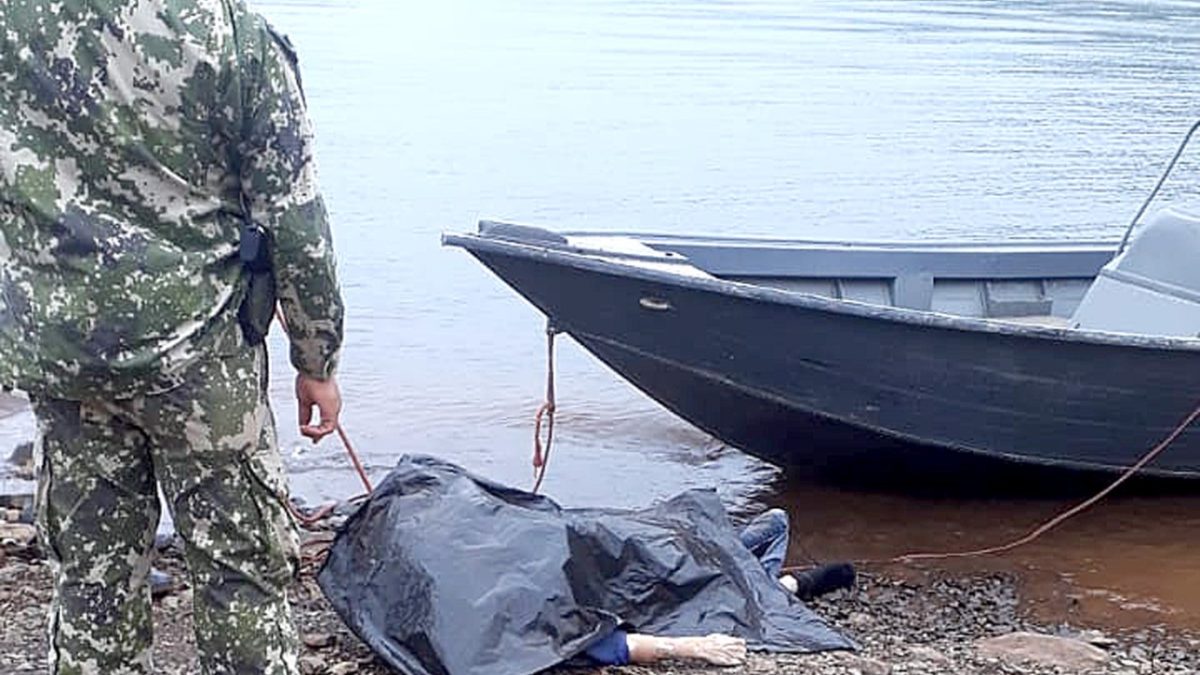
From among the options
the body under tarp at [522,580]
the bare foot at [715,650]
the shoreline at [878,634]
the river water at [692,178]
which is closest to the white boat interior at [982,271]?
the river water at [692,178]

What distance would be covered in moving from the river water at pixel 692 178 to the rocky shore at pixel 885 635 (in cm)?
31

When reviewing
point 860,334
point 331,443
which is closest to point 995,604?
point 860,334

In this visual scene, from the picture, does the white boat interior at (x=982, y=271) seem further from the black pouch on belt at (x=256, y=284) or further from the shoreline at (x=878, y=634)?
the black pouch on belt at (x=256, y=284)

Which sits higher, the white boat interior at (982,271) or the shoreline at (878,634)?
the white boat interior at (982,271)

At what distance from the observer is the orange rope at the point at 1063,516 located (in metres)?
6.94

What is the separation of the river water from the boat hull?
484mm

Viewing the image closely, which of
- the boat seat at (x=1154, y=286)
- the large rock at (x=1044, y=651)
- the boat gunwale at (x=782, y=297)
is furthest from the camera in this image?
the boat seat at (x=1154, y=286)

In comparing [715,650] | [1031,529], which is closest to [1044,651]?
[715,650]

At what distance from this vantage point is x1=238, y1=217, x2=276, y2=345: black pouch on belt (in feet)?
9.68

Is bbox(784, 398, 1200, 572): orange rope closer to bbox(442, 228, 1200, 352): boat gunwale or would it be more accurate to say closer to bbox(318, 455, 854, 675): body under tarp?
bbox(442, 228, 1200, 352): boat gunwale

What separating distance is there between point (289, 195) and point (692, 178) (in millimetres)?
14688

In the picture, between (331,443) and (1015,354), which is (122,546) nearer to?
(1015,354)

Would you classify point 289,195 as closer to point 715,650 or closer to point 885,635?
point 715,650

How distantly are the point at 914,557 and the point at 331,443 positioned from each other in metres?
2.98
